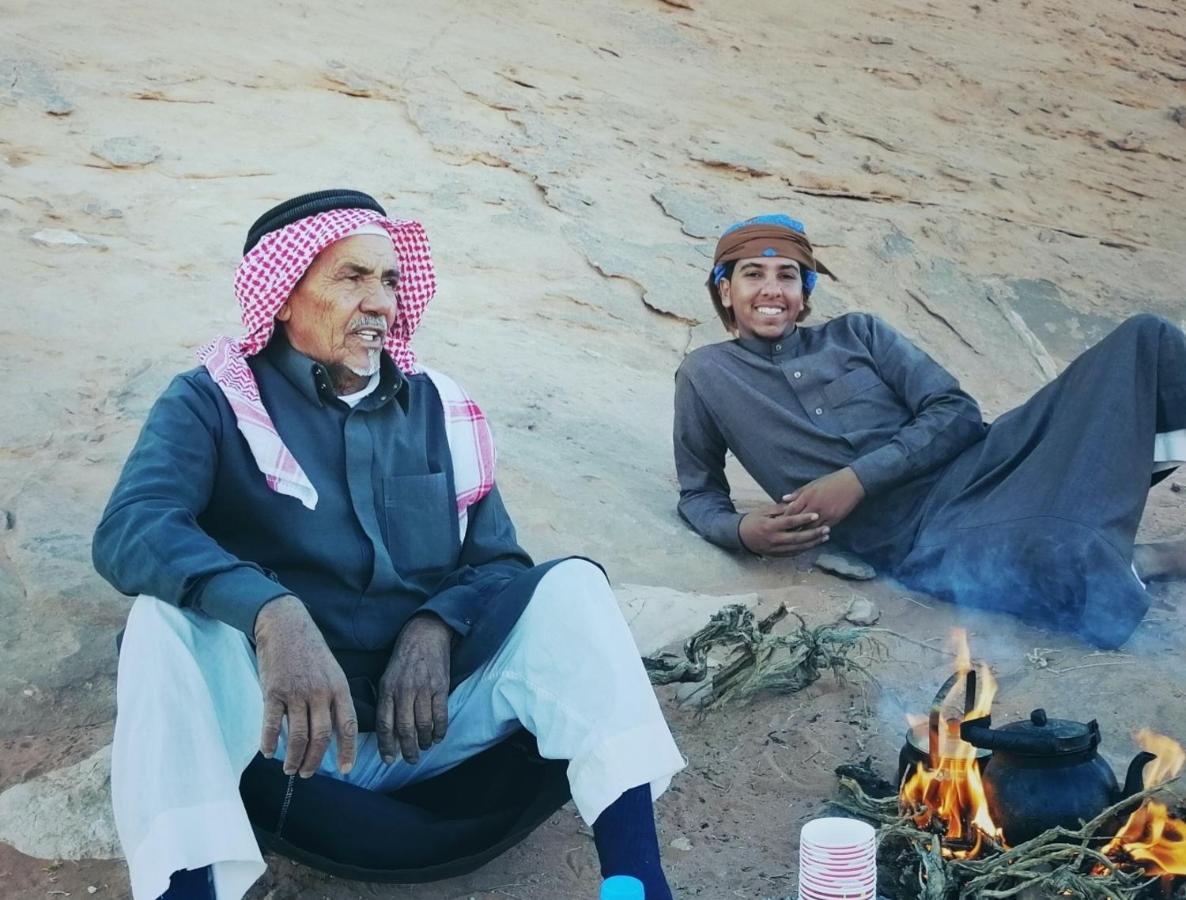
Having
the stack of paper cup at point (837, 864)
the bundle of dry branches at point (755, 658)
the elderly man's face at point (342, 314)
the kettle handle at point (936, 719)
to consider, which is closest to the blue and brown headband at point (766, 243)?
the bundle of dry branches at point (755, 658)

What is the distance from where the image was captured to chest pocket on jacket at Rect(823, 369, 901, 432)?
4387 millimetres

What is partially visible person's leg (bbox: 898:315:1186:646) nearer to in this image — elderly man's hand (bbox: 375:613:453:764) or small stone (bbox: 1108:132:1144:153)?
elderly man's hand (bbox: 375:613:453:764)

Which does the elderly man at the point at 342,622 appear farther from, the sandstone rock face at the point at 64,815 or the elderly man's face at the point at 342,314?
the sandstone rock face at the point at 64,815

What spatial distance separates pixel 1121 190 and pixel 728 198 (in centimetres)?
260

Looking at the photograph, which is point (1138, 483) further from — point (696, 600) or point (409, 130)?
point (409, 130)

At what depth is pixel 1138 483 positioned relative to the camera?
3.72 meters

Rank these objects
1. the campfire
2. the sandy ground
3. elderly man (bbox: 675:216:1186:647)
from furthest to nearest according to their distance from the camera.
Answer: elderly man (bbox: 675:216:1186:647)
the sandy ground
the campfire

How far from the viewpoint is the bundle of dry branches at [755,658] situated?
344 centimetres

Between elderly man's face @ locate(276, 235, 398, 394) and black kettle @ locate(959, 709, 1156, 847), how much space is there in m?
1.42

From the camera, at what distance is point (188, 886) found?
6.90ft

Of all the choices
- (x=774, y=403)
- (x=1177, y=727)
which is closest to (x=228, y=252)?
(x=774, y=403)

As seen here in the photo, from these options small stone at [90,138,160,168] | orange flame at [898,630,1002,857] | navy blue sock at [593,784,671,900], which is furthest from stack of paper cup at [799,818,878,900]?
small stone at [90,138,160,168]

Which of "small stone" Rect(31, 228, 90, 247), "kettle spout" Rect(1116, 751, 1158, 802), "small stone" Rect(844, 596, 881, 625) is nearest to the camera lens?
"kettle spout" Rect(1116, 751, 1158, 802)

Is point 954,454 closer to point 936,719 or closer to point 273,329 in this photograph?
point 936,719
